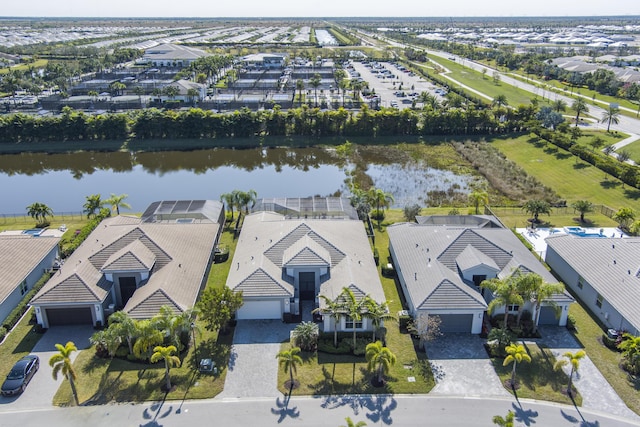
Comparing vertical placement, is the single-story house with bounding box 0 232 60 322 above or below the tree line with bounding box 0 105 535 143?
below

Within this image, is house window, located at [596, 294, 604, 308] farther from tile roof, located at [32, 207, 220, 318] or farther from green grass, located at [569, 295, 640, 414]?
tile roof, located at [32, 207, 220, 318]

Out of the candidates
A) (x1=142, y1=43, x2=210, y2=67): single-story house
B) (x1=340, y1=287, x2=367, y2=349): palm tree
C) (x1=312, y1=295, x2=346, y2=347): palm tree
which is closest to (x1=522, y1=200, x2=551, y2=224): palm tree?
(x1=340, y1=287, x2=367, y2=349): palm tree

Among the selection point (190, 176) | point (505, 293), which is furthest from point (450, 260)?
point (190, 176)

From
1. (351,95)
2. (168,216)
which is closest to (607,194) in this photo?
(168,216)

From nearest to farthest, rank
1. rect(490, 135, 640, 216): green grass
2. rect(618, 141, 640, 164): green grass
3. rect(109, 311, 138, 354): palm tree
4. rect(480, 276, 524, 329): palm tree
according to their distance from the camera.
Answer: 1. rect(109, 311, 138, 354): palm tree
2. rect(480, 276, 524, 329): palm tree
3. rect(490, 135, 640, 216): green grass
4. rect(618, 141, 640, 164): green grass

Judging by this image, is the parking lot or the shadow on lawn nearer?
the shadow on lawn

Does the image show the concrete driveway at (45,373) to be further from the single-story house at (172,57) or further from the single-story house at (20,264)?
the single-story house at (172,57)

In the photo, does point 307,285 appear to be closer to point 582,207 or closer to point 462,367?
point 462,367
